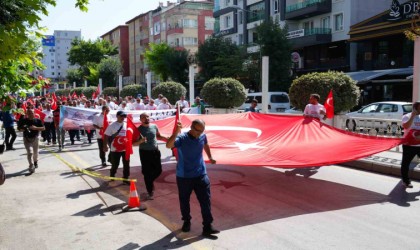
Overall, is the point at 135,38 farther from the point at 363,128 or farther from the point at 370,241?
the point at 370,241

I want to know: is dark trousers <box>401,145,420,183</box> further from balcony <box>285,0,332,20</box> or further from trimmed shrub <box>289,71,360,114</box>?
balcony <box>285,0,332,20</box>

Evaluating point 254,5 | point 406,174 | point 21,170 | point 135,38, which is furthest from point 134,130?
point 135,38

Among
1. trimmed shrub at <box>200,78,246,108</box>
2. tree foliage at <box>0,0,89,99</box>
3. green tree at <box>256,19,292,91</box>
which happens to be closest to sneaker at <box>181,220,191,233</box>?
tree foliage at <box>0,0,89,99</box>

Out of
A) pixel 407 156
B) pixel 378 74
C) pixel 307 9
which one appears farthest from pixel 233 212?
pixel 307 9

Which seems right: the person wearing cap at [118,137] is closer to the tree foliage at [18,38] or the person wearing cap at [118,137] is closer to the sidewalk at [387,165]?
the tree foliage at [18,38]

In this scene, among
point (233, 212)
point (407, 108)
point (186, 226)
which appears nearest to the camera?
point (186, 226)

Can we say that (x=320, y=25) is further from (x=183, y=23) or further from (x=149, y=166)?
(x=149, y=166)

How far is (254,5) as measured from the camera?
4869 cm

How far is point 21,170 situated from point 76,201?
169 inches

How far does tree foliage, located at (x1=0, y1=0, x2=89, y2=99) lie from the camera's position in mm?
4777

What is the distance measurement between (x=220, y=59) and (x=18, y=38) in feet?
122

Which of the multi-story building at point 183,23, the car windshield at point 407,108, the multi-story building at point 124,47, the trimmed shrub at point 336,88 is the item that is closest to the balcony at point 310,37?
the car windshield at point 407,108

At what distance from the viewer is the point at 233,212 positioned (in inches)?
282

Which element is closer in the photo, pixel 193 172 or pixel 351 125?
pixel 193 172
